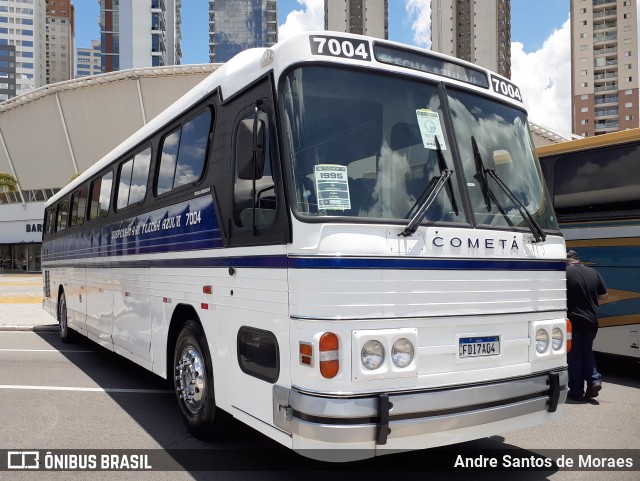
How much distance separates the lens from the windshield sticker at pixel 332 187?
411 centimetres

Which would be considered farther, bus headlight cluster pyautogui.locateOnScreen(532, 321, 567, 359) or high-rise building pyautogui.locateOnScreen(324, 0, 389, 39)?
high-rise building pyautogui.locateOnScreen(324, 0, 389, 39)

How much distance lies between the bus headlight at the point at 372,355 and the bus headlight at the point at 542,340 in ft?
4.97

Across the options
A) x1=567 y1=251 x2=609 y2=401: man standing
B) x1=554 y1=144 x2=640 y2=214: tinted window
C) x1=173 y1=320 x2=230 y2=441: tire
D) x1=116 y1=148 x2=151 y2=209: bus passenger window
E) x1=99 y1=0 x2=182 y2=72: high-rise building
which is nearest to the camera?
x1=173 y1=320 x2=230 y2=441: tire

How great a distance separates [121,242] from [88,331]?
2678mm

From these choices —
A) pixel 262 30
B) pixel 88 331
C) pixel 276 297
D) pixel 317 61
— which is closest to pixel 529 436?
pixel 276 297

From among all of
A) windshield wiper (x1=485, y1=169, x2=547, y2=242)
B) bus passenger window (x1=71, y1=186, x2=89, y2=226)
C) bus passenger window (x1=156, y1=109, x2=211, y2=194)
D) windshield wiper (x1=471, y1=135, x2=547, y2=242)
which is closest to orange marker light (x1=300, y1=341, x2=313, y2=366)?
windshield wiper (x1=471, y1=135, x2=547, y2=242)

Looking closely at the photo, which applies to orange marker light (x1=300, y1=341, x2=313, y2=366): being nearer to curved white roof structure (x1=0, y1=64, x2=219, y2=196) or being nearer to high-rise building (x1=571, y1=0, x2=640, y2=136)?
curved white roof structure (x1=0, y1=64, x2=219, y2=196)

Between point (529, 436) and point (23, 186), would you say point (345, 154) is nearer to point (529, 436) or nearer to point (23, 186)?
point (529, 436)

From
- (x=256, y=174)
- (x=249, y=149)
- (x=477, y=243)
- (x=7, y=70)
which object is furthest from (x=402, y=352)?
(x=7, y=70)

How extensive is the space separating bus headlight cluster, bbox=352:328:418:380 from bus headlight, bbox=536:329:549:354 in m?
1.26

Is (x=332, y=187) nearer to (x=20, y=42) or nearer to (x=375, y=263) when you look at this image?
(x=375, y=263)

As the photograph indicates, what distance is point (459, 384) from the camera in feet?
14.2

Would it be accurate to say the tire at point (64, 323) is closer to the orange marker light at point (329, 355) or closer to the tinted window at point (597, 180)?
the tinted window at point (597, 180)

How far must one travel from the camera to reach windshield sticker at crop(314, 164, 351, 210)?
162 inches
